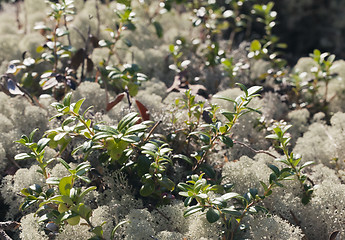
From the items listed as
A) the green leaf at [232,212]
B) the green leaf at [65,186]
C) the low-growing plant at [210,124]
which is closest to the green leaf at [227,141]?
the low-growing plant at [210,124]

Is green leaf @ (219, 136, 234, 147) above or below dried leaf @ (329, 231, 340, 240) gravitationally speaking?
above

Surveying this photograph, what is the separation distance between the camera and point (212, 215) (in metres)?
1.20

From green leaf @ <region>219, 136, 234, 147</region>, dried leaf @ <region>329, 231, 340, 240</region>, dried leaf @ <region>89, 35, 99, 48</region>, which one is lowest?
dried leaf @ <region>329, 231, 340, 240</region>

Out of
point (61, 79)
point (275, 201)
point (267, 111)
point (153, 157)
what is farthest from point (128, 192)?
point (267, 111)

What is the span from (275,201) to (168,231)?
405mm

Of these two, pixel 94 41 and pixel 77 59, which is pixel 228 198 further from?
pixel 94 41

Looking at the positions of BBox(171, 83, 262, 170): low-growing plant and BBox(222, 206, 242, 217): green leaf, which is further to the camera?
BBox(171, 83, 262, 170): low-growing plant

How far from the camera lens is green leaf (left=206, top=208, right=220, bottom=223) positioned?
1.19 m

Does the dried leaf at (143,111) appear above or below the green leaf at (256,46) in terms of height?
below

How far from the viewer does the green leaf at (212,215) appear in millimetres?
1187

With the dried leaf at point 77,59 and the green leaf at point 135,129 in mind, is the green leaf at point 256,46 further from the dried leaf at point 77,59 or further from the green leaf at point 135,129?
the green leaf at point 135,129

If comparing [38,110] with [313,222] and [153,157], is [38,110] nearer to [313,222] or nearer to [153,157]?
[153,157]

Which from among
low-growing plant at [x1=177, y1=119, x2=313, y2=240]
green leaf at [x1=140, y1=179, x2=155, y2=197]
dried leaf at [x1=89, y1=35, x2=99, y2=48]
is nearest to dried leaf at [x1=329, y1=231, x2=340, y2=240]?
low-growing plant at [x1=177, y1=119, x2=313, y2=240]

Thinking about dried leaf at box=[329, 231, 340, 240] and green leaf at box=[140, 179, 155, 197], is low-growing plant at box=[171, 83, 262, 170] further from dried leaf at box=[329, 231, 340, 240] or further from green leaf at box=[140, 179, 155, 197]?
dried leaf at box=[329, 231, 340, 240]
